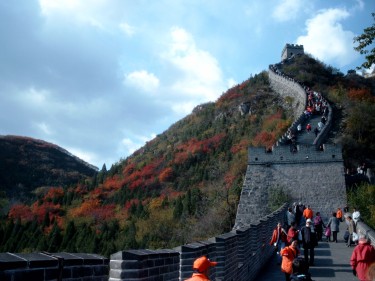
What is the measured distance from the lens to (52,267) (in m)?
3.17

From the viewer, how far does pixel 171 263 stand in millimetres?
5367

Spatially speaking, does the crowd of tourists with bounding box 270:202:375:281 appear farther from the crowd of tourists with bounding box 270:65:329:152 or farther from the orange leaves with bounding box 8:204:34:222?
the orange leaves with bounding box 8:204:34:222

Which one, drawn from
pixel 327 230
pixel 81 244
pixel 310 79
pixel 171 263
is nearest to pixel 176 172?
pixel 81 244

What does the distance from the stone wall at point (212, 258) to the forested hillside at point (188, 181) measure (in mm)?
17073

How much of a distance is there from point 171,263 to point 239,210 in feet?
65.1

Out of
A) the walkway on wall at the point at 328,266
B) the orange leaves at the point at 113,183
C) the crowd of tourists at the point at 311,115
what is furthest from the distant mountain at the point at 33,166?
the walkway on wall at the point at 328,266

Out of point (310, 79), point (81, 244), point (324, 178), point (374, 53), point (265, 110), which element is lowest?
point (81, 244)

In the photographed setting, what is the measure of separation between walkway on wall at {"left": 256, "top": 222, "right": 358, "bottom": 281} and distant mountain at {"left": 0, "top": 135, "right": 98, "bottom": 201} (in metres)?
75.1

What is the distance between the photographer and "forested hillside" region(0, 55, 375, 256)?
32.4 metres

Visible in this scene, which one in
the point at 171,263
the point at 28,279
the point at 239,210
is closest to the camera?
the point at 28,279

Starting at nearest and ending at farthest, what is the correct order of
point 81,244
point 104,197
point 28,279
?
point 28,279 < point 81,244 < point 104,197

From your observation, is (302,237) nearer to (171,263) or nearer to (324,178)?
A: (171,263)

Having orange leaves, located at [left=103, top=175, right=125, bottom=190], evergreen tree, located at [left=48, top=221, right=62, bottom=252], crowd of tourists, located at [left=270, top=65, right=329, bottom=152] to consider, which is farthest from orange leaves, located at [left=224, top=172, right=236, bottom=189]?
orange leaves, located at [left=103, top=175, right=125, bottom=190]

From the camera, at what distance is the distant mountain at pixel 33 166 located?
94062mm
